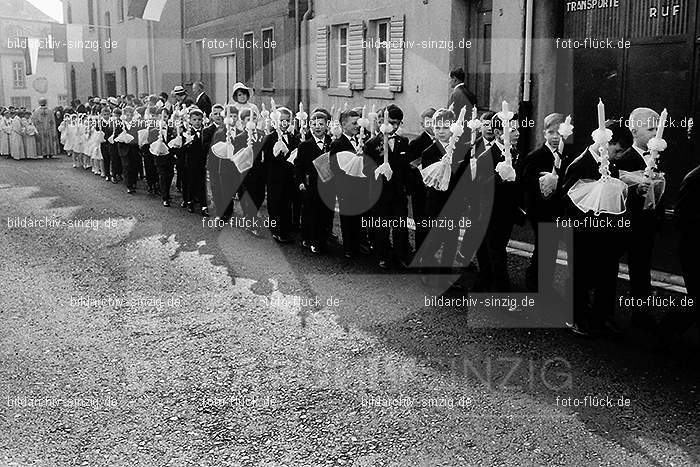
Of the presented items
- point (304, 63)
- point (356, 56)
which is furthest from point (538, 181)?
point (304, 63)

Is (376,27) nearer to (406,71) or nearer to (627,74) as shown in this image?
(406,71)

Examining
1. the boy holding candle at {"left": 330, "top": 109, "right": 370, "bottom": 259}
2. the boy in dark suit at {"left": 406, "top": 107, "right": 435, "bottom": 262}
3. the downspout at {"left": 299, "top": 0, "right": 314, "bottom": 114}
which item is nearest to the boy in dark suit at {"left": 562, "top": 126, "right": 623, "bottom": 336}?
the boy in dark suit at {"left": 406, "top": 107, "right": 435, "bottom": 262}

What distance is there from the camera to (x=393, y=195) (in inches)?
369

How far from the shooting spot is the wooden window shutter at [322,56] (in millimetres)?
21312

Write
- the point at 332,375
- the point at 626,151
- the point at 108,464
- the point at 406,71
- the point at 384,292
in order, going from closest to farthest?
the point at 108,464 → the point at 332,375 → the point at 626,151 → the point at 384,292 → the point at 406,71

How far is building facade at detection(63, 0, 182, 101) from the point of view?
3344 centimetres

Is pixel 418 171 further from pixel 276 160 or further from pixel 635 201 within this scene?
pixel 635 201

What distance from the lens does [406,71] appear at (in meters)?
18.0

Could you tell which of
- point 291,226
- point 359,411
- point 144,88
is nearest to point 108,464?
point 359,411

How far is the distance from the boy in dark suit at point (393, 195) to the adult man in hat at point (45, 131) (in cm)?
2032

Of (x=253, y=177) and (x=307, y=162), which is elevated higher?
(x=307, y=162)


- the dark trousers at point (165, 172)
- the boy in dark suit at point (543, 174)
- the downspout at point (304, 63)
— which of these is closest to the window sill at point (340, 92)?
the downspout at point (304, 63)

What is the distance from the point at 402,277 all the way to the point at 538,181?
→ 1.92m

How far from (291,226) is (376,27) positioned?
9.04 metres
